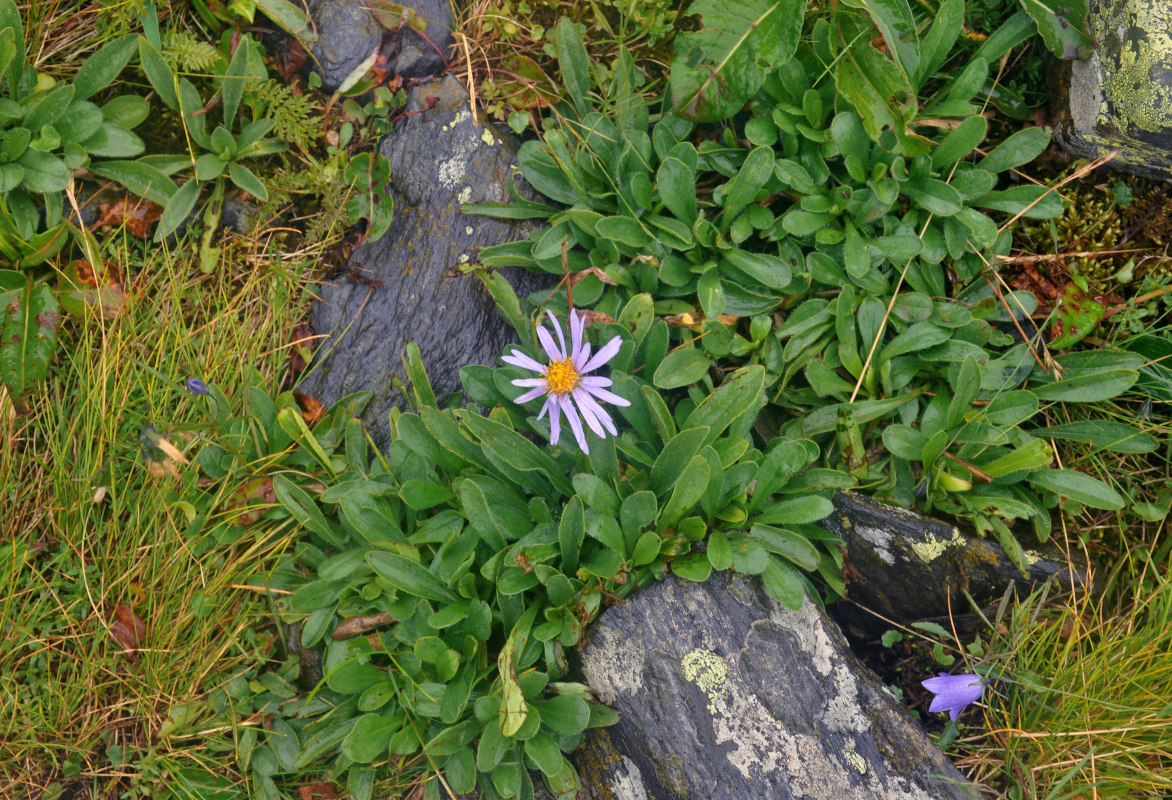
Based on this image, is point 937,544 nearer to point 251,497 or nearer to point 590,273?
point 590,273

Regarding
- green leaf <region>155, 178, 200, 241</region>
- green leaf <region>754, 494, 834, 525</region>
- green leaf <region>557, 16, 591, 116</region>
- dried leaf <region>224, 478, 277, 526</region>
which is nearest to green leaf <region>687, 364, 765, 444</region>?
green leaf <region>754, 494, 834, 525</region>

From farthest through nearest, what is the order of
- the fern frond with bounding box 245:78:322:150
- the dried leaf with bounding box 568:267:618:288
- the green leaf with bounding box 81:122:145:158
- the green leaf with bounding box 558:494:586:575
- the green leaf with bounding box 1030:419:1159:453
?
the fern frond with bounding box 245:78:322:150 < the green leaf with bounding box 81:122:145:158 < the dried leaf with bounding box 568:267:618:288 < the green leaf with bounding box 1030:419:1159:453 < the green leaf with bounding box 558:494:586:575

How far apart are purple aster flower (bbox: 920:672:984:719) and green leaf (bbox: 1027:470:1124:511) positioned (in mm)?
746

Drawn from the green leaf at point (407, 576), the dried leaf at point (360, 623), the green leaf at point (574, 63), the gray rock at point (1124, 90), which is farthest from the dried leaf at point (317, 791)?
the gray rock at point (1124, 90)

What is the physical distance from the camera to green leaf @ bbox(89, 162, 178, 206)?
3.22 m

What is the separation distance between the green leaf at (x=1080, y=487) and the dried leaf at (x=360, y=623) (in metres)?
2.46

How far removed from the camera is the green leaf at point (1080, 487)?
8.83ft

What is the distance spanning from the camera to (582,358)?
2670 mm

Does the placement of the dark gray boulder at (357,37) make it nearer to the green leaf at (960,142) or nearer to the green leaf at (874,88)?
the green leaf at (874,88)

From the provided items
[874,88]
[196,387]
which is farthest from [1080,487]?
[196,387]

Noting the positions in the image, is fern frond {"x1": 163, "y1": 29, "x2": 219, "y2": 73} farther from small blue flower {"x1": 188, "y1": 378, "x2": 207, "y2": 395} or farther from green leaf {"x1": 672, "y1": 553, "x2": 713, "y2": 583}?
green leaf {"x1": 672, "y1": 553, "x2": 713, "y2": 583}

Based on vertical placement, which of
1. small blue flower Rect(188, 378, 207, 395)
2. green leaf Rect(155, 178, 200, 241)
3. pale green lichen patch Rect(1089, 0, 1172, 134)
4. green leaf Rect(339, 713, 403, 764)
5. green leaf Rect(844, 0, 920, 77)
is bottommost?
green leaf Rect(339, 713, 403, 764)

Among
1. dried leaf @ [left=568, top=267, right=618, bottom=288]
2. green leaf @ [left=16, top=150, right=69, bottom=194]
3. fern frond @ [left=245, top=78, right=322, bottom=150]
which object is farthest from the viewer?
fern frond @ [left=245, top=78, right=322, bottom=150]

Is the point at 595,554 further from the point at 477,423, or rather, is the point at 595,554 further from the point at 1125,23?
the point at 1125,23
